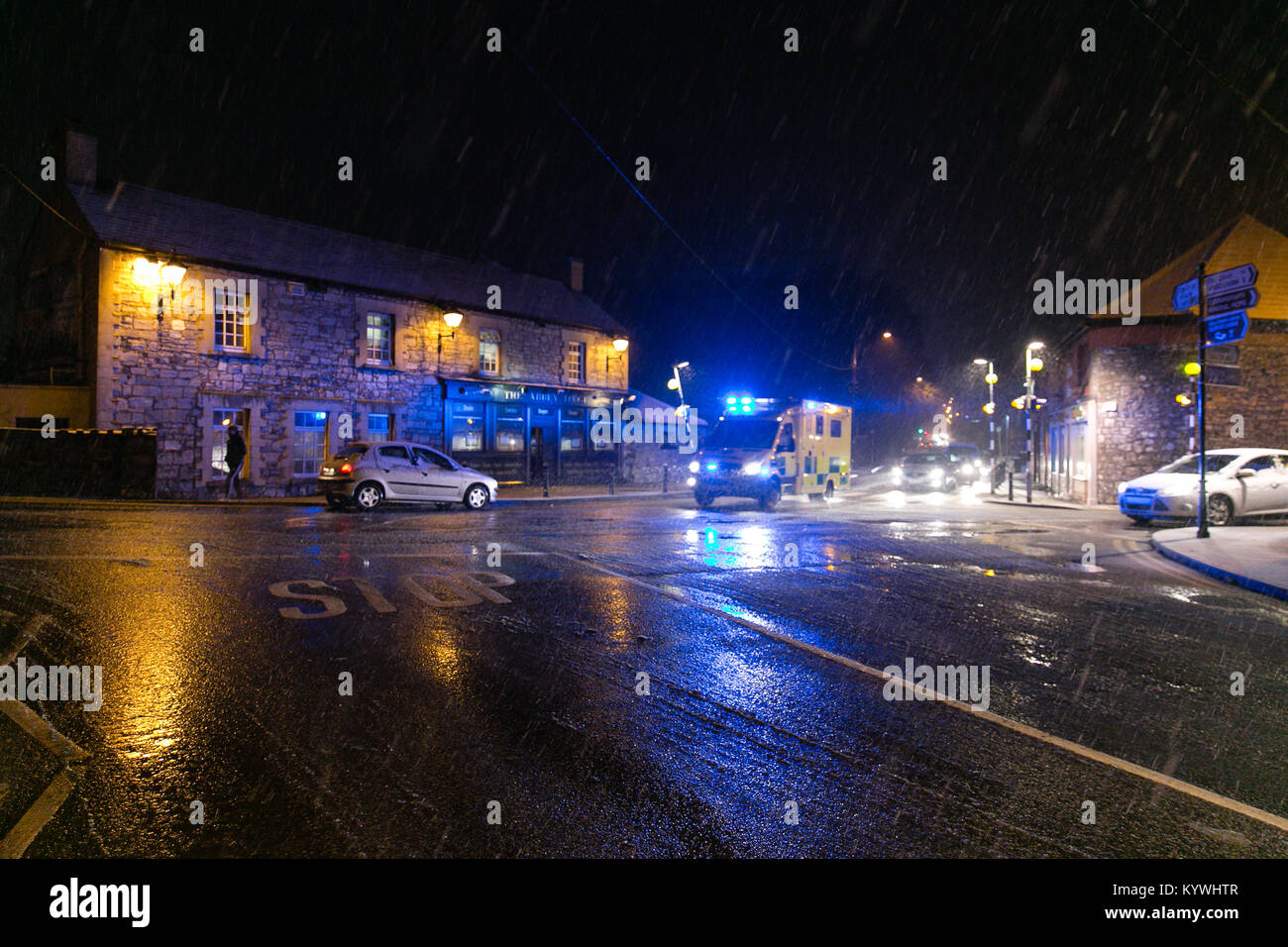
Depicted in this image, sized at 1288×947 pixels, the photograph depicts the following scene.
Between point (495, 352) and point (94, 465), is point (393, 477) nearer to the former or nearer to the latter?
point (94, 465)

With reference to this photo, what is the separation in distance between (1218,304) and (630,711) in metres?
15.4

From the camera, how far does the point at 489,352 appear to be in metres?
29.7

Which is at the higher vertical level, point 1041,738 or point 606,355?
point 606,355

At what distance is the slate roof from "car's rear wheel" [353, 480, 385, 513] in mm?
8678

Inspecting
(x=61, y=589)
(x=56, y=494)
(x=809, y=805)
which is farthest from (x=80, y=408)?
(x=809, y=805)

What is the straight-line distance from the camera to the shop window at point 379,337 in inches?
1019

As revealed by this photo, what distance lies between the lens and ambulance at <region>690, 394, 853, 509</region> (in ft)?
70.0

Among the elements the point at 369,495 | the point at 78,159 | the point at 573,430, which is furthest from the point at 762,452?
the point at 78,159

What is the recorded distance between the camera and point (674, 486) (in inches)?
1352

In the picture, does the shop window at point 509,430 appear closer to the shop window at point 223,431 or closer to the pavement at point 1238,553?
the shop window at point 223,431
